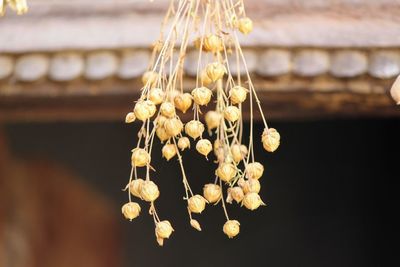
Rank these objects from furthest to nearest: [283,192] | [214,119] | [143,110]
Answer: [283,192], [214,119], [143,110]

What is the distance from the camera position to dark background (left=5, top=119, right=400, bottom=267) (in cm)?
192

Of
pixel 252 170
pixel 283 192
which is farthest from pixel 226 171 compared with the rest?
pixel 283 192

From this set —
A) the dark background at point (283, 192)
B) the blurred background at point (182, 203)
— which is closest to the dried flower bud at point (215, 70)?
the blurred background at point (182, 203)

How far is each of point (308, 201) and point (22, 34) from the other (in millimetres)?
968

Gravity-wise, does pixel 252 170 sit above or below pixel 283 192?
above

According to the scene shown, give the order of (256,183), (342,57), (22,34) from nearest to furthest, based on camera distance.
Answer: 1. (256,183)
2. (342,57)
3. (22,34)

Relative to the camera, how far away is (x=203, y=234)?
2.01 m

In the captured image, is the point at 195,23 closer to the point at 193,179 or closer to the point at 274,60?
the point at 274,60

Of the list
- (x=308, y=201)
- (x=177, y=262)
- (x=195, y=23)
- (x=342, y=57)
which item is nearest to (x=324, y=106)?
(x=342, y=57)

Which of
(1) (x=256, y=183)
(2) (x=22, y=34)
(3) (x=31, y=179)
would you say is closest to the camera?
(1) (x=256, y=183)

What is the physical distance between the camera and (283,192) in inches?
77.7

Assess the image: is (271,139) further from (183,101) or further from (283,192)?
(283,192)

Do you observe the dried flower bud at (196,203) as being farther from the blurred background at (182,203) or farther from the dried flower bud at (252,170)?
the blurred background at (182,203)

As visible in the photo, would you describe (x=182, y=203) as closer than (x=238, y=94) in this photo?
No
